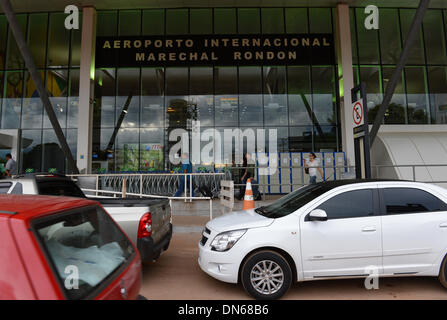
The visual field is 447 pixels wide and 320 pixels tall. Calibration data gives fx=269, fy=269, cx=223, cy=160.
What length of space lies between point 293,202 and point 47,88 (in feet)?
61.8

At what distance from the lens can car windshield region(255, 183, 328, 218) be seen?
13.5ft

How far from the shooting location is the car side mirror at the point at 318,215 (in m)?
3.68

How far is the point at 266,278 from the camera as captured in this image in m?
3.65

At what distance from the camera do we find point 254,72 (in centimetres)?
1780

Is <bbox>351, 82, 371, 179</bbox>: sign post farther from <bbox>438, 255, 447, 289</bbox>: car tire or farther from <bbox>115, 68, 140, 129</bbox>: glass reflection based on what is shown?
<bbox>115, 68, 140, 129</bbox>: glass reflection

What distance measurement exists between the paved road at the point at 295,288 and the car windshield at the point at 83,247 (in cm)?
193

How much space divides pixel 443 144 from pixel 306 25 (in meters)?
11.1

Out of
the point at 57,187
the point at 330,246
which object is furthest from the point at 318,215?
the point at 57,187

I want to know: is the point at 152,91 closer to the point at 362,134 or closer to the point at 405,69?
the point at 362,134

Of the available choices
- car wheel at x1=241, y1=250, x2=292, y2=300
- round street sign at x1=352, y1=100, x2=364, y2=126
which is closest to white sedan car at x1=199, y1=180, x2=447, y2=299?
car wheel at x1=241, y1=250, x2=292, y2=300

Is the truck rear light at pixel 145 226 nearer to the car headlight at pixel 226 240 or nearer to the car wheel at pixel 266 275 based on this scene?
the car headlight at pixel 226 240

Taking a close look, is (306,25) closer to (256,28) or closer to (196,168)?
(256,28)

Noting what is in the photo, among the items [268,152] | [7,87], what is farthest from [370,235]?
[7,87]
